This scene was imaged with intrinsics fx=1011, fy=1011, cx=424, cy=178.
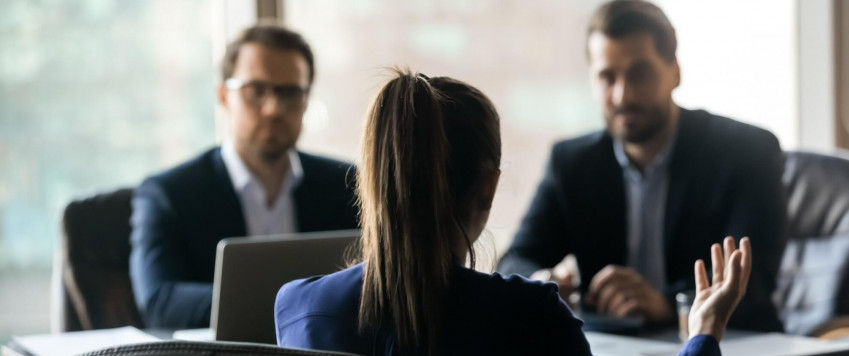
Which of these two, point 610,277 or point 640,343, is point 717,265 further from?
point 610,277

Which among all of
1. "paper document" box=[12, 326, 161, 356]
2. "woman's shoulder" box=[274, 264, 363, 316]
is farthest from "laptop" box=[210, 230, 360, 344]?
"woman's shoulder" box=[274, 264, 363, 316]

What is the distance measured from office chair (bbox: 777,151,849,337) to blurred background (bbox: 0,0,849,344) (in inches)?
11.9

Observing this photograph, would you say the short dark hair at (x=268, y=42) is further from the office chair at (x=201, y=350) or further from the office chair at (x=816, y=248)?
the office chair at (x=201, y=350)

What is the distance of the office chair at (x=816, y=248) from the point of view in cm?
251

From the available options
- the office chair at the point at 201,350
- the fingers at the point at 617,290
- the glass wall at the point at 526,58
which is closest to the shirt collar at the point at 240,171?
the glass wall at the point at 526,58

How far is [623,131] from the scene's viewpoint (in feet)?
8.94

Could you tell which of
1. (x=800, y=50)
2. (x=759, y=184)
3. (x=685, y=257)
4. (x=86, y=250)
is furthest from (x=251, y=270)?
(x=800, y=50)

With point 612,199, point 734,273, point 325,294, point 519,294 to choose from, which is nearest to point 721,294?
point 734,273

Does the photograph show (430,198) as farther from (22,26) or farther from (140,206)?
(22,26)

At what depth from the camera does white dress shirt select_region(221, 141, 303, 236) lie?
9.14 feet

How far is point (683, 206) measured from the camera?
2.56m

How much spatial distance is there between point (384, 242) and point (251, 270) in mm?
597

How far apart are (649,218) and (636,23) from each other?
1.72 ft

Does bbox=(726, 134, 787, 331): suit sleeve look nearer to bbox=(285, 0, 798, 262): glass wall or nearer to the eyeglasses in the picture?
bbox=(285, 0, 798, 262): glass wall
